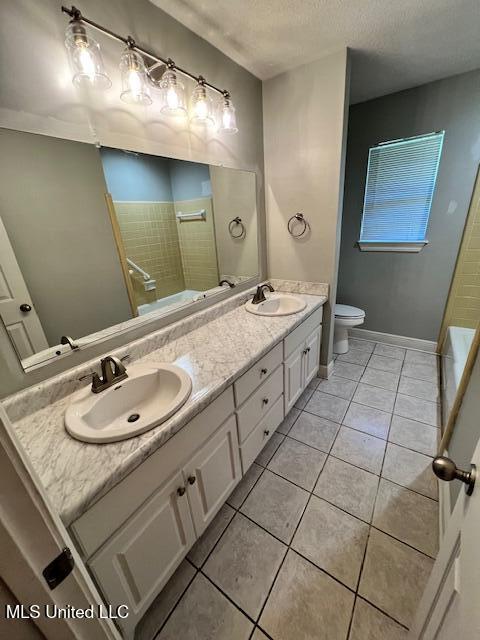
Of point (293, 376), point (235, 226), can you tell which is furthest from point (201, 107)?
point (293, 376)

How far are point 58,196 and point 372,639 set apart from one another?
6.56ft

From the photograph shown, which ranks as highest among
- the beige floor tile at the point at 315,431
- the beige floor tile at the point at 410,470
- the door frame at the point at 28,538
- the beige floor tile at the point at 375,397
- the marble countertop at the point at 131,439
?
the door frame at the point at 28,538

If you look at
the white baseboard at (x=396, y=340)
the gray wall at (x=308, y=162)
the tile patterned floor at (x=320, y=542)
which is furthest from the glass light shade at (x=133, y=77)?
the white baseboard at (x=396, y=340)

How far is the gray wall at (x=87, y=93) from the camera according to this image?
84 cm

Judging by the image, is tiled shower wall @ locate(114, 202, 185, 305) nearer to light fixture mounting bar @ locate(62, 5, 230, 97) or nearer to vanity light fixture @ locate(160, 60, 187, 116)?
vanity light fixture @ locate(160, 60, 187, 116)

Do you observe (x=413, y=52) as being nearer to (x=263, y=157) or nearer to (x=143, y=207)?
(x=263, y=157)

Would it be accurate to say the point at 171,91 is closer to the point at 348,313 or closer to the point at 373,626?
the point at 348,313

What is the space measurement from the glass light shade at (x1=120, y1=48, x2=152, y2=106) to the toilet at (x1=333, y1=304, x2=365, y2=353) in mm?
2176

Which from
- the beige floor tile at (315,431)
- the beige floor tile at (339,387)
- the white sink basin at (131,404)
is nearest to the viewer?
the white sink basin at (131,404)

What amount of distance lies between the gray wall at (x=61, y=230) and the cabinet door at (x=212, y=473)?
0.72 m

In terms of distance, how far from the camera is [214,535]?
1241 millimetres

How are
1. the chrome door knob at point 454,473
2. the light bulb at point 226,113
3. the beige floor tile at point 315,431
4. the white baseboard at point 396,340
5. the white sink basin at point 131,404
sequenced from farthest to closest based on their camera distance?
the white baseboard at point 396,340 → the beige floor tile at point 315,431 → the light bulb at point 226,113 → the white sink basin at point 131,404 → the chrome door knob at point 454,473

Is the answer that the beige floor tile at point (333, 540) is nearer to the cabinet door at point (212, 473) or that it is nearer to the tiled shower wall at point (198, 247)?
the cabinet door at point (212, 473)

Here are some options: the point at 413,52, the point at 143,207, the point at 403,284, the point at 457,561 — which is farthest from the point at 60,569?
the point at 403,284
